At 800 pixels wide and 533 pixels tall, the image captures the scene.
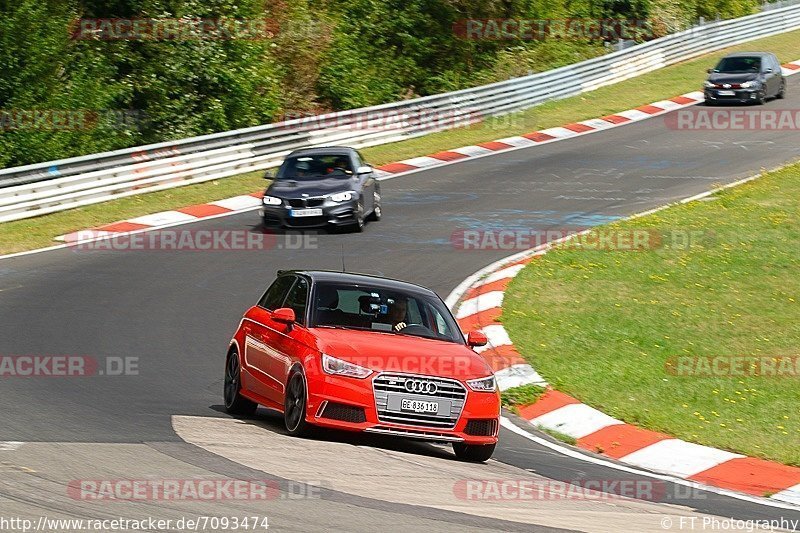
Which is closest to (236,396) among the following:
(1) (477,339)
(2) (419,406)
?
(2) (419,406)

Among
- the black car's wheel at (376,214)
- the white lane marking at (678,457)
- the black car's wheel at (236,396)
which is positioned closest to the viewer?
the white lane marking at (678,457)

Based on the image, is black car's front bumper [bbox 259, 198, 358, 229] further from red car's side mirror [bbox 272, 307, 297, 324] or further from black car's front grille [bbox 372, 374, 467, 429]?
black car's front grille [bbox 372, 374, 467, 429]

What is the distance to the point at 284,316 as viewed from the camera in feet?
37.9

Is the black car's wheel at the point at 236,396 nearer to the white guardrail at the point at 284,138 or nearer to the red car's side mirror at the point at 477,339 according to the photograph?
the red car's side mirror at the point at 477,339

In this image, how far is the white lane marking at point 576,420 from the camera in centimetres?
1270

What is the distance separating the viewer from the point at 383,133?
34375mm

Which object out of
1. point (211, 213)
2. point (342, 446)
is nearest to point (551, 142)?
point (211, 213)

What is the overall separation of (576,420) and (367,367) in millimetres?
3007

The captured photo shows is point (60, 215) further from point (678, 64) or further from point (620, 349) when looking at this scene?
point (678, 64)

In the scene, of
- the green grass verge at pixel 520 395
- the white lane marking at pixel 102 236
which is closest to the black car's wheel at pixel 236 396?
the green grass verge at pixel 520 395

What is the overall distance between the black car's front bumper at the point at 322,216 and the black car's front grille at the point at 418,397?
12620 millimetres

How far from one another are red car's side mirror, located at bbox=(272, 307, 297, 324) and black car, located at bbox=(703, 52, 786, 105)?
28.5 meters

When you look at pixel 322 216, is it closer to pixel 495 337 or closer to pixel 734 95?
pixel 495 337

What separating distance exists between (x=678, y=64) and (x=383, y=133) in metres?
16.4
